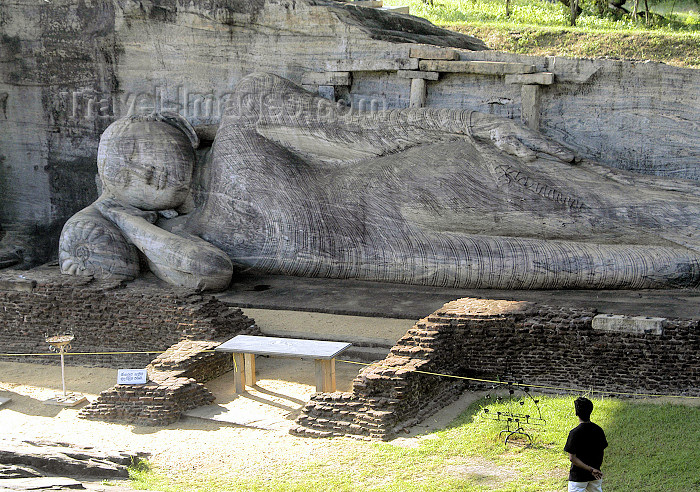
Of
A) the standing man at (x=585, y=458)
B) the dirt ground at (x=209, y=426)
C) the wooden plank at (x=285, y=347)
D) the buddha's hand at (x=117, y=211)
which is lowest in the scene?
the dirt ground at (x=209, y=426)

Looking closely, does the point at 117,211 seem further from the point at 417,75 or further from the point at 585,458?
the point at 585,458

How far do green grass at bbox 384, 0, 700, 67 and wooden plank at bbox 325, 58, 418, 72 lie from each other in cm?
435

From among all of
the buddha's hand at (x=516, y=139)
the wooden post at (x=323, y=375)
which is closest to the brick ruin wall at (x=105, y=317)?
the wooden post at (x=323, y=375)

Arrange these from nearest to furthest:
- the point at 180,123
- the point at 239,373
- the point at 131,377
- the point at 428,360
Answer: the point at 428,360 < the point at 131,377 < the point at 239,373 < the point at 180,123

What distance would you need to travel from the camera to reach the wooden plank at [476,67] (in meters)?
11.6

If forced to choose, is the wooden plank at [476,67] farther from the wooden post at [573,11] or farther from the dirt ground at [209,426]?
the wooden post at [573,11]

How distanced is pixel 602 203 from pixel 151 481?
5.95m

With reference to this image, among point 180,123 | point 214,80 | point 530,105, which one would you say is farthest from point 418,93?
point 180,123

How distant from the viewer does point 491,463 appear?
6.75 metres

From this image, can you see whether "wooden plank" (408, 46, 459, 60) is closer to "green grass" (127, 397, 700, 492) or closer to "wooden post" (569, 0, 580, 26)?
"green grass" (127, 397, 700, 492)

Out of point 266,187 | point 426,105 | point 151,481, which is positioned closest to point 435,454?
point 151,481

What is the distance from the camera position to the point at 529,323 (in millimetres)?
8438

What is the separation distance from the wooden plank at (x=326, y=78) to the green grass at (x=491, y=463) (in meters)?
6.36

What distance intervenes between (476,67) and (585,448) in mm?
7223
